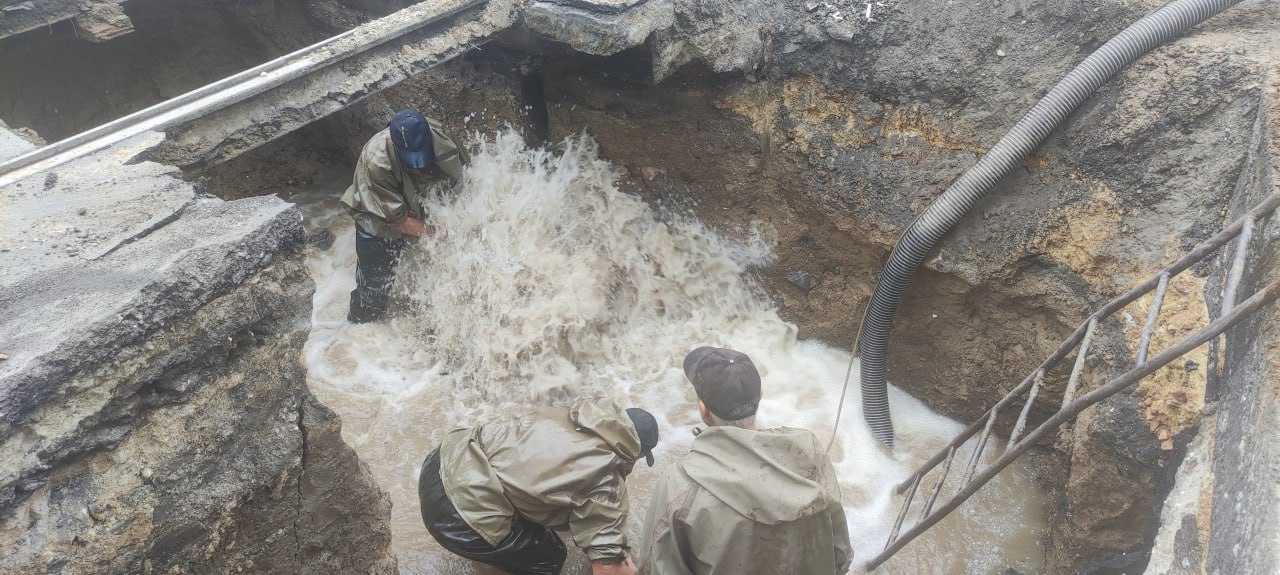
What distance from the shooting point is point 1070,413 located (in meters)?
2.46

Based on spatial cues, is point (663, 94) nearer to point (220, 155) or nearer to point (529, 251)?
point (529, 251)

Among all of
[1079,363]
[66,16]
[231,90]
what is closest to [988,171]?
[1079,363]

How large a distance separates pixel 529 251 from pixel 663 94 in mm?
1455

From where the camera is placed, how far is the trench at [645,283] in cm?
404

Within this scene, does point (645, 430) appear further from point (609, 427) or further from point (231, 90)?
point (231, 90)

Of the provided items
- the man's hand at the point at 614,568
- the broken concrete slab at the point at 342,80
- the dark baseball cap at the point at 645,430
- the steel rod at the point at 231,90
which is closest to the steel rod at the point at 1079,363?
the dark baseball cap at the point at 645,430

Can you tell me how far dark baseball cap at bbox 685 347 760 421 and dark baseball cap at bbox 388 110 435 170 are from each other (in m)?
2.48

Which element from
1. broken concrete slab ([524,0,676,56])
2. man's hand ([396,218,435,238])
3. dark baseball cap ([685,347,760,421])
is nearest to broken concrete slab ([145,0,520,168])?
broken concrete slab ([524,0,676,56])

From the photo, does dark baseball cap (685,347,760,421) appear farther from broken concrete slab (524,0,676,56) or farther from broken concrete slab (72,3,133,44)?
broken concrete slab (72,3,133,44)

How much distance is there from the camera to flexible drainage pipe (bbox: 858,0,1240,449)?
3.35m

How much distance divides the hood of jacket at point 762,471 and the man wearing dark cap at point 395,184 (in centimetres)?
278

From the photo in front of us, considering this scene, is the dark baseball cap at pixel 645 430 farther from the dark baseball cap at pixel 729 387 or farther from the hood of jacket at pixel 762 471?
the hood of jacket at pixel 762 471

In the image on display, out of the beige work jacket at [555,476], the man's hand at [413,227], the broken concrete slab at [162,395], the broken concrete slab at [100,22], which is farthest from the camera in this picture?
the man's hand at [413,227]

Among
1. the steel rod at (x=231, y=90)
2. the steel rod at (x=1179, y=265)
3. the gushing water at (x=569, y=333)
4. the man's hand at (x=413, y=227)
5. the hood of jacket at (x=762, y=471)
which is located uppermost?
the steel rod at (x=231, y=90)
